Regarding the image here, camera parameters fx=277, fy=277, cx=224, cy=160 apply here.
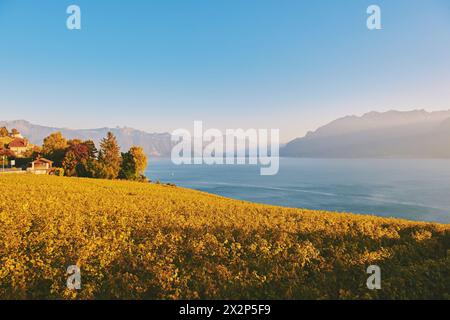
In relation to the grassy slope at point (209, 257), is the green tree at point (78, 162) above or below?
above

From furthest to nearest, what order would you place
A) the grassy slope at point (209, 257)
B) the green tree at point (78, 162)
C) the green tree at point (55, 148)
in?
1. the green tree at point (55, 148)
2. the green tree at point (78, 162)
3. the grassy slope at point (209, 257)

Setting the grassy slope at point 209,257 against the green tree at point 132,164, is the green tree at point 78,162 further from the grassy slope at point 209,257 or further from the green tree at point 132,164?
A: the grassy slope at point 209,257

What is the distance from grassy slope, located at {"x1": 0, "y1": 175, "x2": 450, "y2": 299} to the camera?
8.15 m

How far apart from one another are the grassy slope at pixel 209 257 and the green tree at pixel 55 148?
56.9 m

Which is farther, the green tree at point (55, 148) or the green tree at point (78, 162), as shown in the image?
the green tree at point (55, 148)

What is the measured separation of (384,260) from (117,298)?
368 inches

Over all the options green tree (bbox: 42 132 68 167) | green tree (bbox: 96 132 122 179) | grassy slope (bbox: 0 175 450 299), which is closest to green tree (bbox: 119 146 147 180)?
green tree (bbox: 96 132 122 179)

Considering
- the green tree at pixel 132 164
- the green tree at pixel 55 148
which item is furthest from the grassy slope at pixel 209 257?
the green tree at pixel 55 148

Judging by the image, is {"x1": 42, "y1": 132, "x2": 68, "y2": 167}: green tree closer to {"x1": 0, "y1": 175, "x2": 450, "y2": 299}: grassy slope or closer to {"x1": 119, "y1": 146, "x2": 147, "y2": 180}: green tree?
{"x1": 119, "y1": 146, "x2": 147, "y2": 180}: green tree

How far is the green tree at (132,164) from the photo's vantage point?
67625mm

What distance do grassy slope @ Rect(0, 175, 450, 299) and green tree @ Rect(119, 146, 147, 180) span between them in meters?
54.1

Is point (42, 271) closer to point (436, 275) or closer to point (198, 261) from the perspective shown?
point (198, 261)
